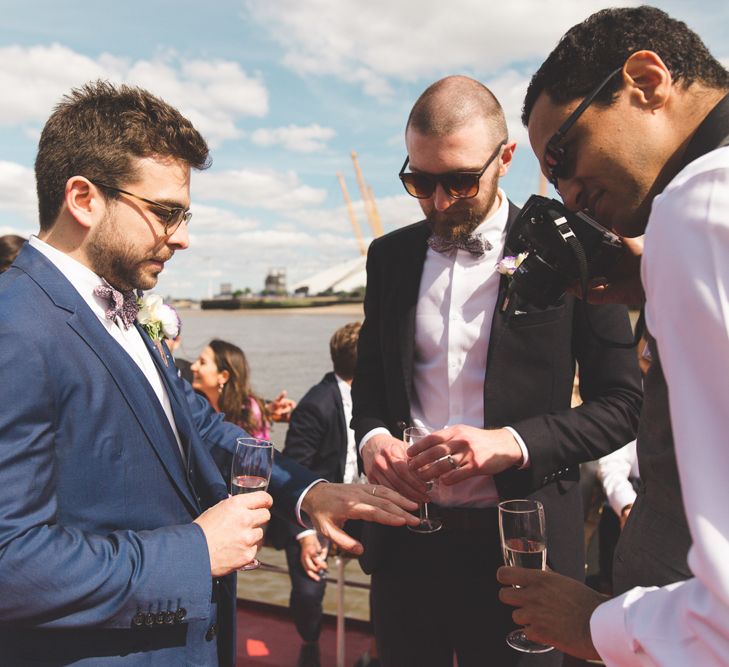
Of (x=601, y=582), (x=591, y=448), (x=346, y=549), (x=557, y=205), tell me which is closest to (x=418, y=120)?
(x=557, y=205)

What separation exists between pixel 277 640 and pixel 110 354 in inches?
175

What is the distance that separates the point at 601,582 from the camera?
189 inches

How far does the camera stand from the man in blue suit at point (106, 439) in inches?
63.7

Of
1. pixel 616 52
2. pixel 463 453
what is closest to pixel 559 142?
pixel 616 52

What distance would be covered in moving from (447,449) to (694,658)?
1.19 metres

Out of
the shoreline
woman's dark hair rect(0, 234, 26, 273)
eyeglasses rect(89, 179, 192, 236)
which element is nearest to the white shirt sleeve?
eyeglasses rect(89, 179, 192, 236)

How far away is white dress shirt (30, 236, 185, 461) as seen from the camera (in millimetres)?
1948

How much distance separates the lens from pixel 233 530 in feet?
6.33

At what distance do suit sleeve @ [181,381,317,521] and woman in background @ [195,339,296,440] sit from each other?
3290mm

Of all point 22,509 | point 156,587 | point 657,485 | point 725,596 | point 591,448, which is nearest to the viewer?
point 725,596

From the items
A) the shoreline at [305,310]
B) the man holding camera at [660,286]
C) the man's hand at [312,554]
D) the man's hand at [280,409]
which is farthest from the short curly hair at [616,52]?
the shoreline at [305,310]

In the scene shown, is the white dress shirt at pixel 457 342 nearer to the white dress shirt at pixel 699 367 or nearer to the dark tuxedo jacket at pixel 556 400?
the dark tuxedo jacket at pixel 556 400

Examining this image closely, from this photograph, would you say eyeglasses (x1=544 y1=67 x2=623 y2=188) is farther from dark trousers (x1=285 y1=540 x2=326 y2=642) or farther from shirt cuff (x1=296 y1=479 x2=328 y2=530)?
dark trousers (x1=285 y1=540 x2=326 y2=642)

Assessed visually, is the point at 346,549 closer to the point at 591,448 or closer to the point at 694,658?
the point at 591,448
